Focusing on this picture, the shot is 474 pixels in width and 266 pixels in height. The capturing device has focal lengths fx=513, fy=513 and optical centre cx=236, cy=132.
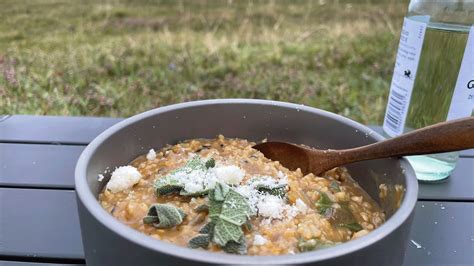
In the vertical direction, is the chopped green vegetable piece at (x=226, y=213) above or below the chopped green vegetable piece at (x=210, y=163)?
above

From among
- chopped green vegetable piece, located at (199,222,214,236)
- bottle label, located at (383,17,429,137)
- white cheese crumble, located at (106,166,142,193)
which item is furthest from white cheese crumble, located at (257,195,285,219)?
bottle label, located at (383,17,429,137)

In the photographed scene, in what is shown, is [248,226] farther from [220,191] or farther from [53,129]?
[53,129]

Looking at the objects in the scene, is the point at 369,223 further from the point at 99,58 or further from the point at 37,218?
the point at 99,58

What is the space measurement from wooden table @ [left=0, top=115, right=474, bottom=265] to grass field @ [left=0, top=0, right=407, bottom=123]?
1.05 m

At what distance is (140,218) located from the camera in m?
0.82

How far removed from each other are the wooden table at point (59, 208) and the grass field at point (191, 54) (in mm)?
1048

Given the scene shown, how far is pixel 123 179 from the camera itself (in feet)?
3.00

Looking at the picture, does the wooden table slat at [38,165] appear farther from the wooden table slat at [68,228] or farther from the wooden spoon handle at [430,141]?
the wooden spoon handle at [430,141]

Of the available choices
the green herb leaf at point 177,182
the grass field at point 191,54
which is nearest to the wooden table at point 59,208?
the green herb leaf at point 177,182

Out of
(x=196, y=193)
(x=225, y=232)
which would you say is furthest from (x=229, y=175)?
(x=225, y=232)

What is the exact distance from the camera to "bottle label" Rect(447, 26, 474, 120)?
1.11 m

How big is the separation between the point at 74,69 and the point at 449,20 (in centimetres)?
224

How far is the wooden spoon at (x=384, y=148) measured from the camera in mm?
821

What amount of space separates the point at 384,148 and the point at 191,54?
2.41 m
